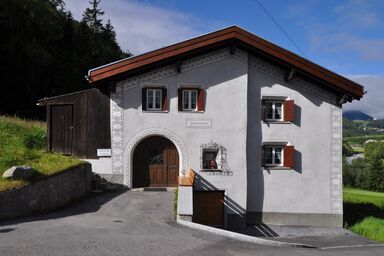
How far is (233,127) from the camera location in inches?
682

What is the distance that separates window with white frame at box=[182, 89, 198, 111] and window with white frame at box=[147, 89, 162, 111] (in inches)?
42.0

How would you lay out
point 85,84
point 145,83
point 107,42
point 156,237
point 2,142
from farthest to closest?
point 107,42 < point 85,84 < point 145,83 < point 2,142 < point 156,237

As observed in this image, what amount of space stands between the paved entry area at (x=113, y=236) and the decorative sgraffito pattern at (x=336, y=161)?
6446 mm

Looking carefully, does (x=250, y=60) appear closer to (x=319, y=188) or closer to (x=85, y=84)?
(x=319, y=188)

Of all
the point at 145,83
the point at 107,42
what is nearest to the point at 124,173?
the point at 145,83

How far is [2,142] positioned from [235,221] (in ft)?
32.4

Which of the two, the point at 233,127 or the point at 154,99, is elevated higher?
the point at 154,99

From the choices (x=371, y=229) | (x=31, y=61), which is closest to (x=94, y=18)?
(x=31, y=61)

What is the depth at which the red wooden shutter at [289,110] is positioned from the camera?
17.6m

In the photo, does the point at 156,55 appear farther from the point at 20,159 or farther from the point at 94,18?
the point at 94,18

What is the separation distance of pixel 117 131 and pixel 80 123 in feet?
6.98

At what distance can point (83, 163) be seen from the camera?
52.0 feet

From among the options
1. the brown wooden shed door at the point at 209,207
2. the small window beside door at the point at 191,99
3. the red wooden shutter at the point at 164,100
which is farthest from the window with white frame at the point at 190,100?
the brown wooden shed door at the point at 209,207

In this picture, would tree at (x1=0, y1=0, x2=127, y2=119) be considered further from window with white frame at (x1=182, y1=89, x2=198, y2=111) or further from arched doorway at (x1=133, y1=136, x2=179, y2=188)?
window with white frame at (x1=182, y1=89, x2=198, y2=111)
